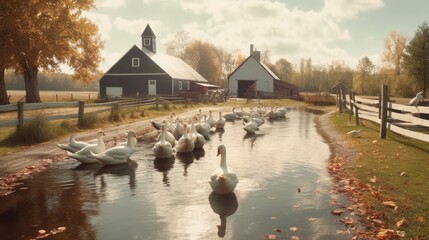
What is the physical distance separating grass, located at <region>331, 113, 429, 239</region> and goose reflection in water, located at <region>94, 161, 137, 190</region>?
20.7 ft

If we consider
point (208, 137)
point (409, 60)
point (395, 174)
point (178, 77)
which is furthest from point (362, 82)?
point (395, 174)

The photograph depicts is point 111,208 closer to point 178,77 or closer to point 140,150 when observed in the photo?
point 140,150

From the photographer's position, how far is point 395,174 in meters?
9.58

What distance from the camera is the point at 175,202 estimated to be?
27.5ft

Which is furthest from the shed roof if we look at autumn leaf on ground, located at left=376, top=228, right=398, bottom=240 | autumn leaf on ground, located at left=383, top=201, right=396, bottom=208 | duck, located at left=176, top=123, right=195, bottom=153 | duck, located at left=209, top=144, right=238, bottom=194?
autumn leaf on ground, located at left=376, top=228, right=398, bottom=240

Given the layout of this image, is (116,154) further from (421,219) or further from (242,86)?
(242,86)

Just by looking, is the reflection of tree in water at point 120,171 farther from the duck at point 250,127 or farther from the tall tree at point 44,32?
the tall tree at point 44,32

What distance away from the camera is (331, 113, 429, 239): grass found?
6.68 meters

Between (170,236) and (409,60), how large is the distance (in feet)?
207

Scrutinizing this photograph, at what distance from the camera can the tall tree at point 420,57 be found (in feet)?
189

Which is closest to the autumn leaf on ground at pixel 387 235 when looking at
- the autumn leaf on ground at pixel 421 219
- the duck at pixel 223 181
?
the autumn leaf on ground at pixel 421 219

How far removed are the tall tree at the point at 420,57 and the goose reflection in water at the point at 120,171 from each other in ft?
193

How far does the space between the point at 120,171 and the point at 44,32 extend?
25.4m

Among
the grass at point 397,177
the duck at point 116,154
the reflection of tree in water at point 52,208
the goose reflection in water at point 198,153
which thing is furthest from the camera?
the goose reflection in water at point 198,153
